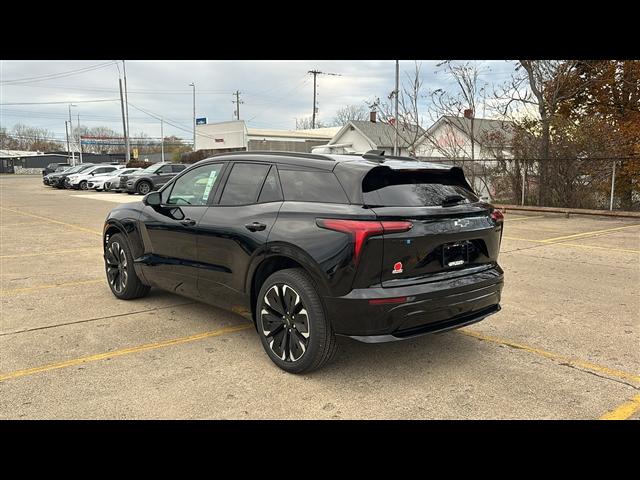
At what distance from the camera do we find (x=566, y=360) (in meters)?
4.29

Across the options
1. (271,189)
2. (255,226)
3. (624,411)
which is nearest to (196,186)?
(271,189)

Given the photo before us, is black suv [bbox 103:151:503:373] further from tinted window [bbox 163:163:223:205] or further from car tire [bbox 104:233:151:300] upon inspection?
car tire [bbox 104:233:151:300]

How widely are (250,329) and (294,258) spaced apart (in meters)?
1.51

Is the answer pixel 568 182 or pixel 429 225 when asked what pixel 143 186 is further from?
pixel 429 225

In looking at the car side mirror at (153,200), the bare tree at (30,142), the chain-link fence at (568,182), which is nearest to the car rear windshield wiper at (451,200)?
the car side mirror at (153,200)

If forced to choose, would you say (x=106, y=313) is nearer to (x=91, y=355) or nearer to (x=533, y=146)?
(x=91, y=355)

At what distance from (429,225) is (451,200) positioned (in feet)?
1.57

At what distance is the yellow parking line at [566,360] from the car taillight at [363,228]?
5.95 ft

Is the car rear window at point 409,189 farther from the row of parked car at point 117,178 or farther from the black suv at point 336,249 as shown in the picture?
the row of parked car at point 117,178

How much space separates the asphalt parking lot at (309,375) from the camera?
3435 millimetres

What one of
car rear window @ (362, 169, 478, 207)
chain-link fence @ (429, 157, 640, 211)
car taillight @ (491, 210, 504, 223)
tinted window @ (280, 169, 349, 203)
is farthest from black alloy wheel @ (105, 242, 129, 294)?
chain-link fence @ (429, 157, 640, 211)
